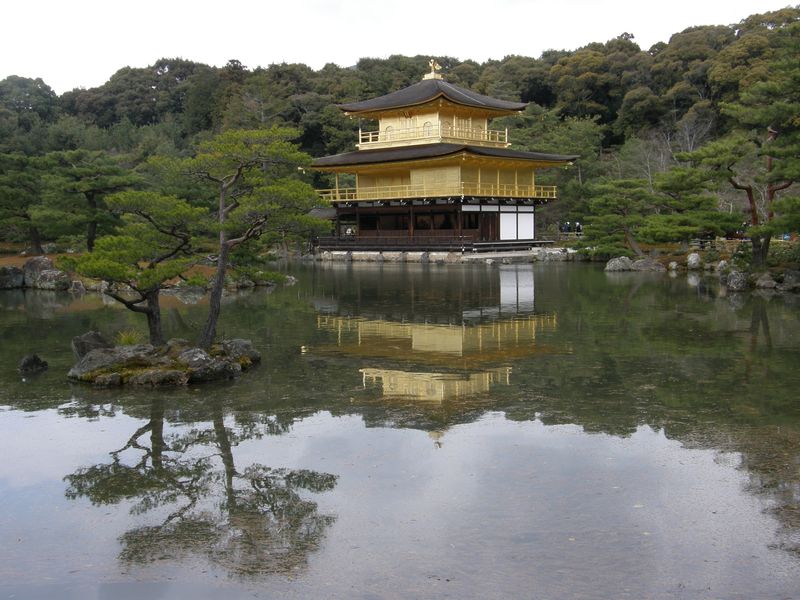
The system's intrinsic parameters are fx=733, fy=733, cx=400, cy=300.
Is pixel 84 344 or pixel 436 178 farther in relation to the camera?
pixel 436 178

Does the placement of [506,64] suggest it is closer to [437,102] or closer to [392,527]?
[437,102]

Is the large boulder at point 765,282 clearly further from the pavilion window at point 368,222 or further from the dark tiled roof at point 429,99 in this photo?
the pavilion window at point 368,222

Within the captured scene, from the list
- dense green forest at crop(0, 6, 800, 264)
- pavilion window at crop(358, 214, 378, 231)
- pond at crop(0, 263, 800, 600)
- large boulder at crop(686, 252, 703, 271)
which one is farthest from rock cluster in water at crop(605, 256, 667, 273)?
pavilion window at crop(358, 214, 378, 231)

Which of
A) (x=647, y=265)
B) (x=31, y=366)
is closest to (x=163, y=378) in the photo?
(x=31, y=366)

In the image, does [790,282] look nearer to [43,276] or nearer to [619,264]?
[619,264]

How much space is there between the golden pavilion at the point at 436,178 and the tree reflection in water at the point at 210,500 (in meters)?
28.9

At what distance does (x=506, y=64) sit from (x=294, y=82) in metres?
20.2

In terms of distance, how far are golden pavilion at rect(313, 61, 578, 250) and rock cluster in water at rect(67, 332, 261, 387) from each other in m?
25.2

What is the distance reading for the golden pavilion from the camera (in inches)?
1468

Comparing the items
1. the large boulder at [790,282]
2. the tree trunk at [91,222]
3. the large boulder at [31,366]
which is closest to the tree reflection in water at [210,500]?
the large boulder at [31,366]

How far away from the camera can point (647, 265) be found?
97.7 ft

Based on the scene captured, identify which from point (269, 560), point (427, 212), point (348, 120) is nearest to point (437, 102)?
point (427, 212)

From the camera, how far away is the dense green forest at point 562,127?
22.6m

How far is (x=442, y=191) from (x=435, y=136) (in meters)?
4.31
